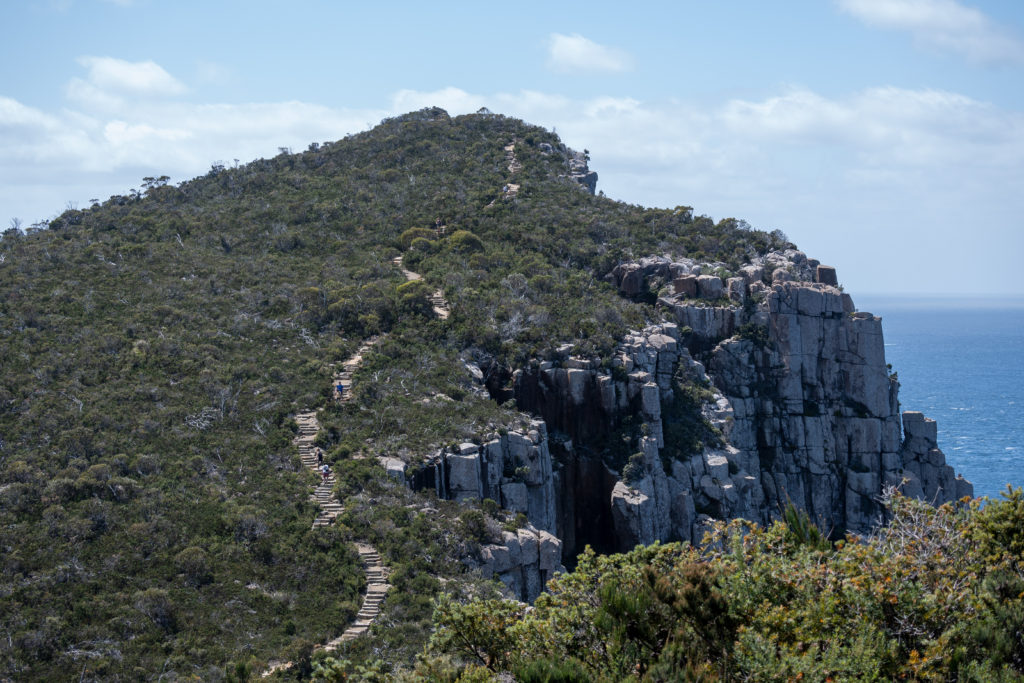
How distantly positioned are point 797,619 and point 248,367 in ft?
140

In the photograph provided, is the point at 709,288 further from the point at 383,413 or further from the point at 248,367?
the point at 248,367

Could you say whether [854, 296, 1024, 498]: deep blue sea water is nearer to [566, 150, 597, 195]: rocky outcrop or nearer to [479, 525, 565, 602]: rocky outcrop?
[566, 150, 597, 195]: rocky outcrop

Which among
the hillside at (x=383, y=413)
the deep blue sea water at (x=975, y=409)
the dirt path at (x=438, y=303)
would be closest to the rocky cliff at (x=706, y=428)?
the hillside at (x=383, y=413)

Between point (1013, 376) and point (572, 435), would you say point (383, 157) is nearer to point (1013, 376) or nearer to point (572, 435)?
point (572, 435)

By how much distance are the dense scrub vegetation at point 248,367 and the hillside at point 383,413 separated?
18 cm

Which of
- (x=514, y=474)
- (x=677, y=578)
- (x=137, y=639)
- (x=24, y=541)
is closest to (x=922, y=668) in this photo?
(x=677, y=578)

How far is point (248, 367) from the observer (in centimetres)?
5588

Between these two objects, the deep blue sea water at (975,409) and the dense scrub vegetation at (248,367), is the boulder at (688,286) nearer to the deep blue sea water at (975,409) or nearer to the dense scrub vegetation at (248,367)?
the dense scrub vegetation at (248,367)

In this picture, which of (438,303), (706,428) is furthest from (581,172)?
(706,428)

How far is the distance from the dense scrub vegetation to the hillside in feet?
0.58

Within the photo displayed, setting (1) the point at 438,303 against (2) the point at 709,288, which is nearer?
(1) the point at 438,303

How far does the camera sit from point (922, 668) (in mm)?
19375

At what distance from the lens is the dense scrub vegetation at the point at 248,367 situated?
35500 millimetres

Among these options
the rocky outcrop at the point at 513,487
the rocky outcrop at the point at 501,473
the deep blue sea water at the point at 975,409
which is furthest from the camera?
the deep blue sea water at the point at 975,409
